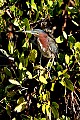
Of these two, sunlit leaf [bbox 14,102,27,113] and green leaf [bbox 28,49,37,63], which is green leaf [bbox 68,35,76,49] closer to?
green leaf [bbox 28,49,37,63]

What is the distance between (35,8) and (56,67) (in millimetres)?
267

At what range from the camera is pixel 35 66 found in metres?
1.25

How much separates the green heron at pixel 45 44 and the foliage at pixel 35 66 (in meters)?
0.02

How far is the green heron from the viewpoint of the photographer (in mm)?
1274

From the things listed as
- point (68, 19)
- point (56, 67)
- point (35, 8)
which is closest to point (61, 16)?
point (68, 19)

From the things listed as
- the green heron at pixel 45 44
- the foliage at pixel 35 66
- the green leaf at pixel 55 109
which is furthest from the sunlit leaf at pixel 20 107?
the green heron at pixel 45 44

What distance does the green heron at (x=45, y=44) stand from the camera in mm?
1274

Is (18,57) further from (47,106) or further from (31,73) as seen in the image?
(47,106)

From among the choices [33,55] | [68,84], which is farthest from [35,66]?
[68,84]

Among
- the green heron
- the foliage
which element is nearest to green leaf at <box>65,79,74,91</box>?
the foliage

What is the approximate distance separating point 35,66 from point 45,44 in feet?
0.34

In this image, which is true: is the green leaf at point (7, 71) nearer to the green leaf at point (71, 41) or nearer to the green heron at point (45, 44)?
the green heron at point (45, 44)

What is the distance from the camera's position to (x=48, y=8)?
52.7 inches

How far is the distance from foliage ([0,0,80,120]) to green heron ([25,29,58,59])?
2cm
